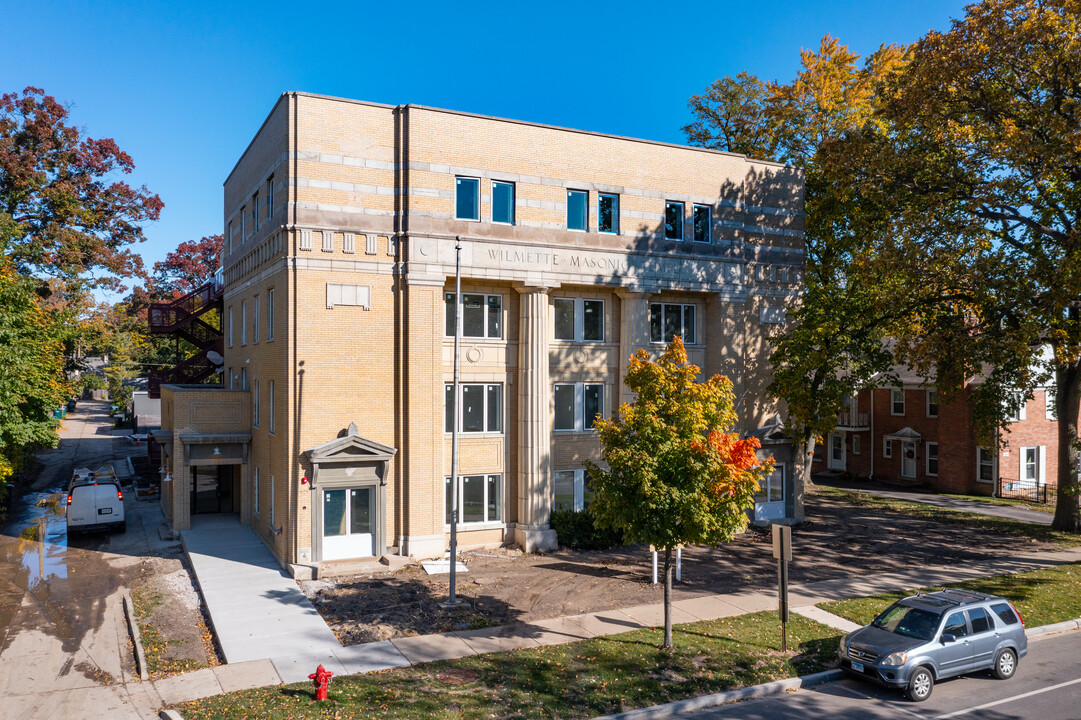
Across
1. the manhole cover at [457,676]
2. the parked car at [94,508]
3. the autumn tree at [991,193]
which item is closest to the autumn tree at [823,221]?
the autumn tree at [991,193]

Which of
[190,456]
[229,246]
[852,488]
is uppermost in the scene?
[229,246]

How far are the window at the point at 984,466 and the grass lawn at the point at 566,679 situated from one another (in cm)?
2650

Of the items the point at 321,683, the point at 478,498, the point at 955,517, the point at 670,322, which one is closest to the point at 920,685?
the point at 321,683

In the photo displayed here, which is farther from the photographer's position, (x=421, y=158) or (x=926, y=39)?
(x=926, y=39)

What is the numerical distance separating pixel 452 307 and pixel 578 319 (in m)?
4.73

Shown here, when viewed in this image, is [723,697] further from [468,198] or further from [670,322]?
[468,198]

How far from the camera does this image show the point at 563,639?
15.5m

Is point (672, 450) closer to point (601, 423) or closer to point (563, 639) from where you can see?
point (601, 423)

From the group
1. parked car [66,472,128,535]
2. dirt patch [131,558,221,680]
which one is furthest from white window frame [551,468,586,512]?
parked car [66,472,128,535]

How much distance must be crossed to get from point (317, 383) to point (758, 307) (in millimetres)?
17525

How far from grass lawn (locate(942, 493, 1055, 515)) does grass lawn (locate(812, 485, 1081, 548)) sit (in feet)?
13.2

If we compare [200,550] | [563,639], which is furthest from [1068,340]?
[200,550]

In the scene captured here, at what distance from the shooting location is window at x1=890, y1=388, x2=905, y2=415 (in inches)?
1583

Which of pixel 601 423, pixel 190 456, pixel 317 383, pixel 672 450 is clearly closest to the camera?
pixel 672 450
